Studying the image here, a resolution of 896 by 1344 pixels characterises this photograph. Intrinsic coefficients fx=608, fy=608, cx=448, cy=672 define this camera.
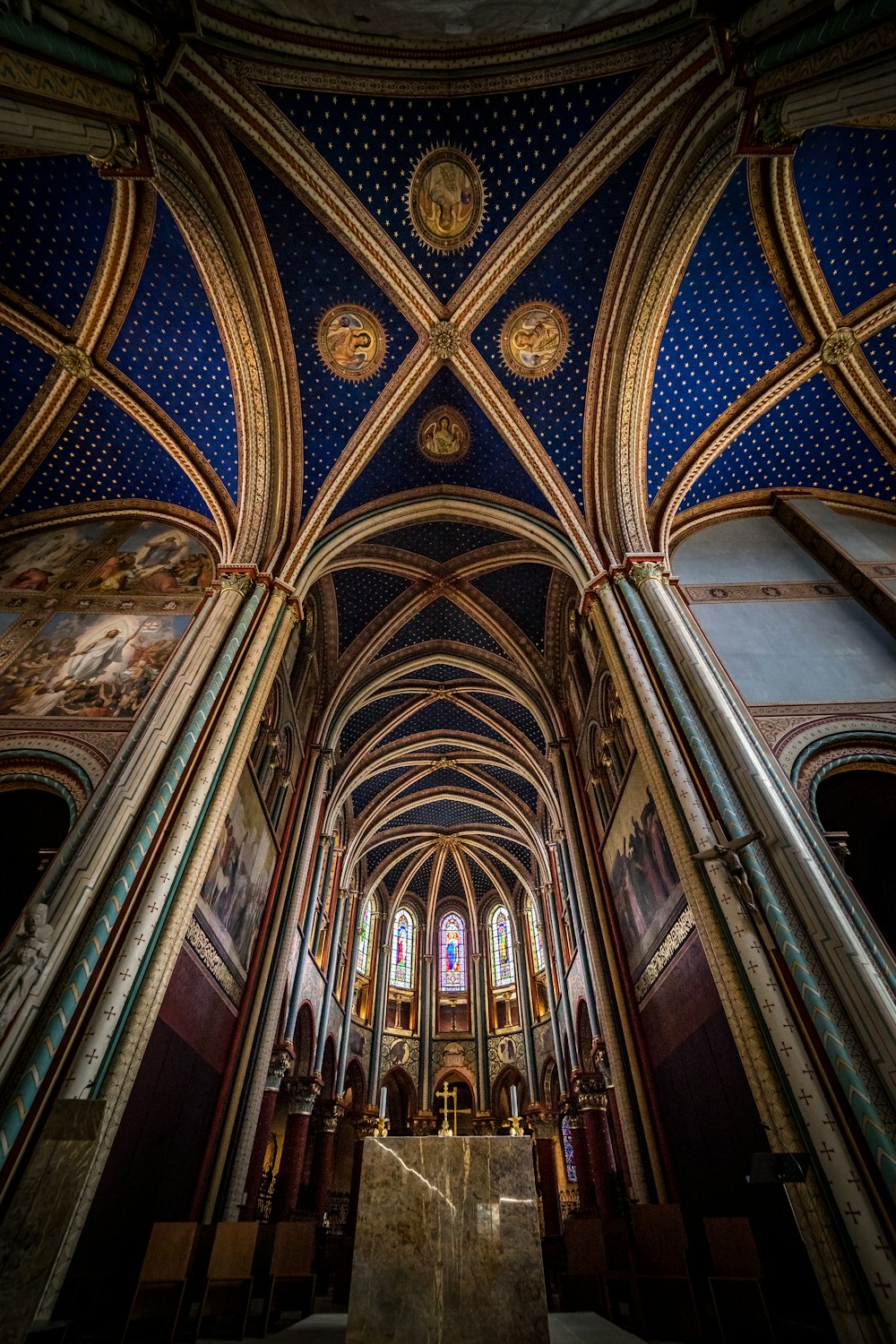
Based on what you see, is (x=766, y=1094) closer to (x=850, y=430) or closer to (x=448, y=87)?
(x=850, y=430)

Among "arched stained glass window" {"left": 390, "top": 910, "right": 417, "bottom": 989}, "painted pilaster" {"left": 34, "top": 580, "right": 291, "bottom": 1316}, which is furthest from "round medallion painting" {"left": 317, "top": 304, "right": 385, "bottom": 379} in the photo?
"arched stained glass window" {"left": 390, "top": 910, "right": 417, "bottom": 989}

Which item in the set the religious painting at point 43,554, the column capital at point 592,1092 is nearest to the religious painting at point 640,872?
the column capital at point 592,1092

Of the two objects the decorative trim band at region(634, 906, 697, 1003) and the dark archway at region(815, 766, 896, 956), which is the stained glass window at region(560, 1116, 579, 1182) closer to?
the decorative trim band at region(634, 906, 697, 1003)

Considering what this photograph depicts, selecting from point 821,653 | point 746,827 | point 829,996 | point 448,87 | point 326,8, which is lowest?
point 829,996

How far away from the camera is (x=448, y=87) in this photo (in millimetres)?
7715

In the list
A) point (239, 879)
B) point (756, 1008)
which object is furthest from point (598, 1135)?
point (756, 1008)

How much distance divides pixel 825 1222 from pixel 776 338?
34.4 ft

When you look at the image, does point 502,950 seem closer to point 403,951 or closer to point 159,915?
point 403,951

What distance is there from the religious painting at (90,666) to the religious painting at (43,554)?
3.85 ft

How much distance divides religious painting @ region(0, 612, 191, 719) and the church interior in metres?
0.07

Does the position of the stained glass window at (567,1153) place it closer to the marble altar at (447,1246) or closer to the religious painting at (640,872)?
the religious painting at (640,872)

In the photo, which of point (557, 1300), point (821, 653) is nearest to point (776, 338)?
point (821, 653)

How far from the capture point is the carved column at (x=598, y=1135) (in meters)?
11.0

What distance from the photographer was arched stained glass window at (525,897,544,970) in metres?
21.1
